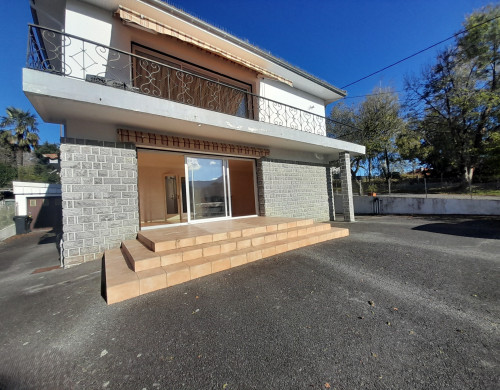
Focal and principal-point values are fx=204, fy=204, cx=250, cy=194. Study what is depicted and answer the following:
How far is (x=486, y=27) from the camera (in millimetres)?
16469

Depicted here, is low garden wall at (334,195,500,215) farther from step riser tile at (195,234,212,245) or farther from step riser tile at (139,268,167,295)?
step riser tile at (139,268,167,295)

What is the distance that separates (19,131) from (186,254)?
33.5m

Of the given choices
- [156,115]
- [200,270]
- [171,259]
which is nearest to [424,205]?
[200,270]

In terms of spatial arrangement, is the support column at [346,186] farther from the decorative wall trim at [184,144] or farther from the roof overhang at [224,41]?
the decorative wall trim at [184,144]

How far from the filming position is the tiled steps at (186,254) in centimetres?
295

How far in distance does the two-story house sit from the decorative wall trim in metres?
0.03

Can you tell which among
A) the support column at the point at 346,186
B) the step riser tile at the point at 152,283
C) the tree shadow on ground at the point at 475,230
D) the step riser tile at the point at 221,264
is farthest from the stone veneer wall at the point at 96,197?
the tree shadow on ground at the point at 475,230

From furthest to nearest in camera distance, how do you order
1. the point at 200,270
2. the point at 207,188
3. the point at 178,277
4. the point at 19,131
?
the point at 19,131 → the point at 207,188 → the point at 200,270 → the point at 178,277

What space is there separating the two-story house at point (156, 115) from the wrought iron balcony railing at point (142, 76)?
0.11 ft

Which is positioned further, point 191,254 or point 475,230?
point 475,230

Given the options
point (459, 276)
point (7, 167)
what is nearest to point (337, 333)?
point (459, 276)

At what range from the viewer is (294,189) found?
852 centimetres

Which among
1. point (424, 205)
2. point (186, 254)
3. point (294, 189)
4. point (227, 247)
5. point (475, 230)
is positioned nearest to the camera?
point (186, 254)

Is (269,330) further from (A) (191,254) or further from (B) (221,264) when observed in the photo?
(A) (191,254)
